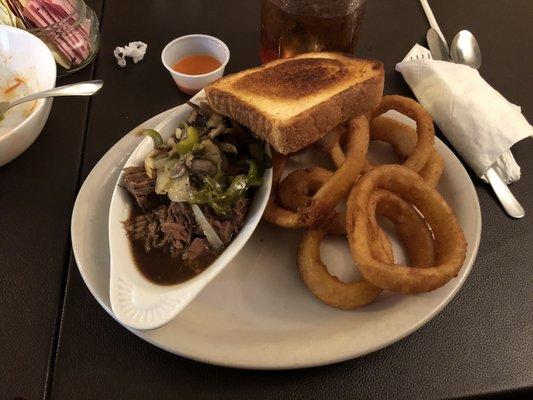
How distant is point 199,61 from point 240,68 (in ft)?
0.49

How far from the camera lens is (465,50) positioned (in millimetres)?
1685

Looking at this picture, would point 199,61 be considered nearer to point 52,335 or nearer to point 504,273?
point 52,335

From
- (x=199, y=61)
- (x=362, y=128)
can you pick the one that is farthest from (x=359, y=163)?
(x=199, y=61)

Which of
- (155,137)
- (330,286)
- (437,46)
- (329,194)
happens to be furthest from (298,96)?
(437,46)

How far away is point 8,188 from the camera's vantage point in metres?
1.31

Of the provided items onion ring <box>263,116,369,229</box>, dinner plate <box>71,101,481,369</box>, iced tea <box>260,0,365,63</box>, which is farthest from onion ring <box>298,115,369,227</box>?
iced tea <box>260,0,365,63</box>

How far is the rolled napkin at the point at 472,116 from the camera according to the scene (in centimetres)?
137

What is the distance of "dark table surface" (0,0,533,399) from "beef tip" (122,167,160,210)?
0.25 meters

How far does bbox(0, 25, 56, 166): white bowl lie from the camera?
1.32 metres

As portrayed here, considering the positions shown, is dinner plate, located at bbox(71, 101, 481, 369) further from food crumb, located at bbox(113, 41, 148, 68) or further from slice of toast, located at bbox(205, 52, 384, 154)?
food crumb, located at bbox(113, 41, 148, 68)

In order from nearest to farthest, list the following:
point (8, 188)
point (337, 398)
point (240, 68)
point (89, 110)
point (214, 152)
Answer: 1. point (337, 398)
2. point (214, 152)
3. point (8, 188)
4. point (89, 110)
5. point (240, 68)

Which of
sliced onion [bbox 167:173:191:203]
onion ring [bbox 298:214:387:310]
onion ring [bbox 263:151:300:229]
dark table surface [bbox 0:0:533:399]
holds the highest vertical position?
sliced onion [bbox 167:173:191:203]

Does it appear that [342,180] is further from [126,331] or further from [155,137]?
[126,331]

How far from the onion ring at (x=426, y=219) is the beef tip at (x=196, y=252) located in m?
0.33
